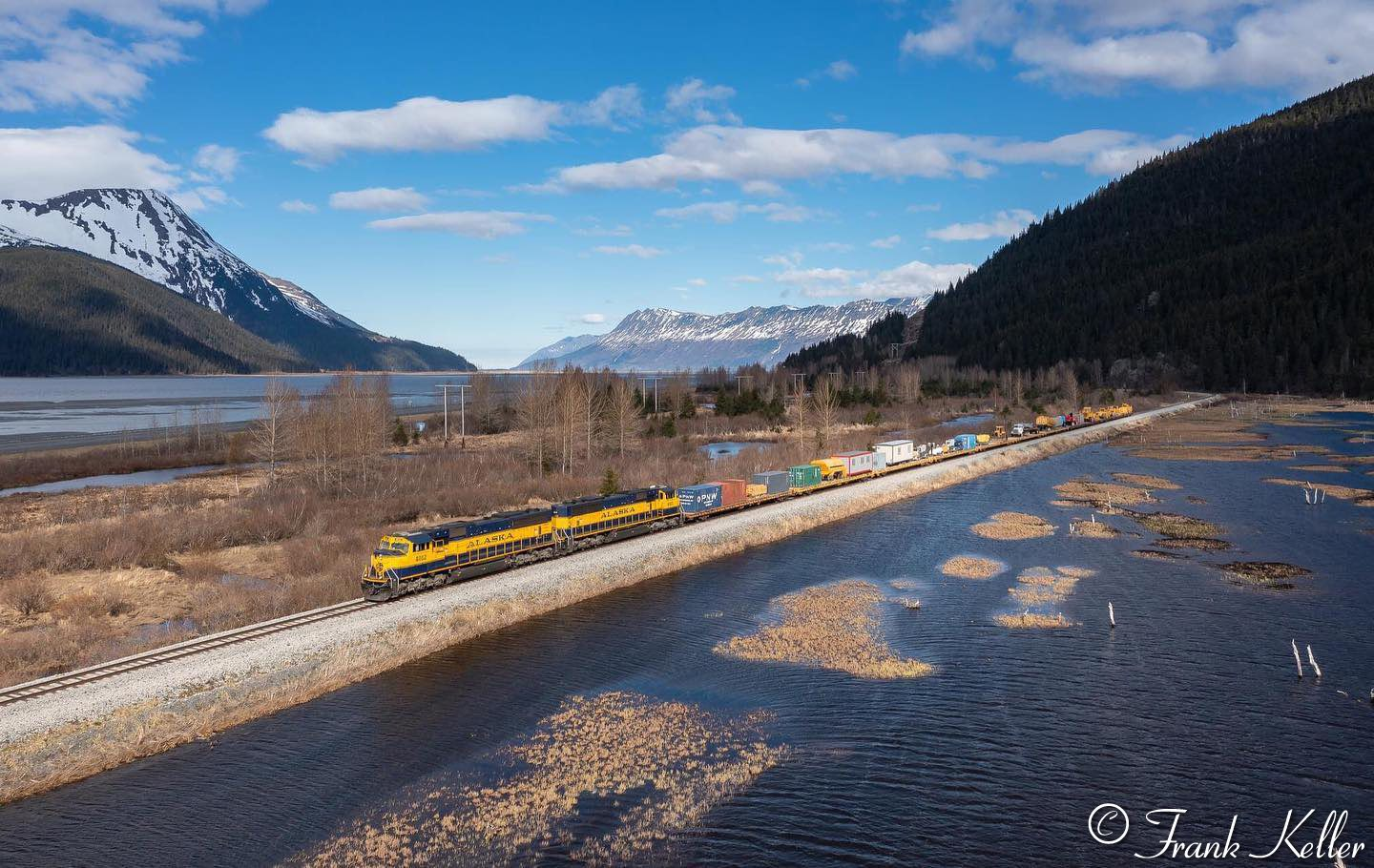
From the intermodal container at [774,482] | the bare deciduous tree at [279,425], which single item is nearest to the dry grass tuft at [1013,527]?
the intermodal container at [774,482]

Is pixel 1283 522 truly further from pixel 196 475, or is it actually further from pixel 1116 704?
pixel 196 475

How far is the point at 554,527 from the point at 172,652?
2124cm

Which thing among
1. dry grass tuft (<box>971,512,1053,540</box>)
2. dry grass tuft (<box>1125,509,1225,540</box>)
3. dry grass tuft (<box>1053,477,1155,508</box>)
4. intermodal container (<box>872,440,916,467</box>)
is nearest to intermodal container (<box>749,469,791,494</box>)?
dry grass tuft (<box>971,512,1053,540</box>)

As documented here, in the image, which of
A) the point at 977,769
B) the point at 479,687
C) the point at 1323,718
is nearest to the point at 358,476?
the point at 479,687

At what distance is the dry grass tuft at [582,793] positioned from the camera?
2050 cm

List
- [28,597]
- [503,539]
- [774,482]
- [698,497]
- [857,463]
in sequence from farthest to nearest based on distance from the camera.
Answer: [857,463], [774,482], [698,497], [503,539], [28,597]

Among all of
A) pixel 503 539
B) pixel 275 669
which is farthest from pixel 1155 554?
pixel 275 669

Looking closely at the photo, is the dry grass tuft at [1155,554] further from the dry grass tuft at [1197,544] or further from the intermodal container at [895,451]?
the intermodal container at [895,451]

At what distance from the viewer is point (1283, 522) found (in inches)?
2331

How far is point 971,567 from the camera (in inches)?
1941

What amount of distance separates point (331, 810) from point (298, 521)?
40.0 metres

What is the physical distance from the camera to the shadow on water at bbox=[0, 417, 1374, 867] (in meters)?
21.3

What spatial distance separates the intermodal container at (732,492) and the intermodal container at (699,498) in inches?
24.3

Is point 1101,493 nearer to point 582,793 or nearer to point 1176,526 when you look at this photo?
point 1176,526
